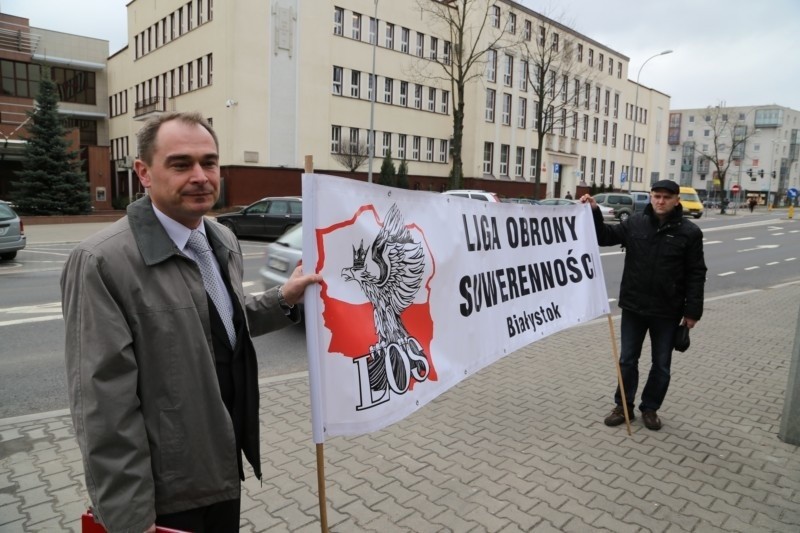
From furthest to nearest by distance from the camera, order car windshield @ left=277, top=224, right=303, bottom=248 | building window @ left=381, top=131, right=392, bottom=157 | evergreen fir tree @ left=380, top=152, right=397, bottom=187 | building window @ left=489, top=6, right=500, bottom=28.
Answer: building window @ left=489, top=6, right=500, bottom=28, building window @ left=381, top=131, right=392, bottom=157, evergreen fir tree @ left=380, top=152, right=397, bottom=187, car windshield @ left=277, top=224, right=303, bottom=248

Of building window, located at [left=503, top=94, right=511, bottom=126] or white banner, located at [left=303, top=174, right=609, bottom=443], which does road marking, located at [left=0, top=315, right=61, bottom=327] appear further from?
building window, located at [left=503, top=94, right=511, bottom=126]

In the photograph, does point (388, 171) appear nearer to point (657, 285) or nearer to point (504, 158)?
point (504, 158)

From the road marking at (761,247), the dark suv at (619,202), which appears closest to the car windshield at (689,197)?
the dark suv at (619,202)

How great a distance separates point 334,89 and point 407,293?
36.1 m

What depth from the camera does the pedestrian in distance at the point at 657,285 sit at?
14.9 feet

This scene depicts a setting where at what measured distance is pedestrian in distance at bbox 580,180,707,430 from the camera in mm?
4527

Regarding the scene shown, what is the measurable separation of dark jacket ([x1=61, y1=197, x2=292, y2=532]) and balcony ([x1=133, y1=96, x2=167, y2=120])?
40.5 m

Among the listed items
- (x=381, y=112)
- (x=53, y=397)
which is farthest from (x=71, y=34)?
(x=53, y=397)

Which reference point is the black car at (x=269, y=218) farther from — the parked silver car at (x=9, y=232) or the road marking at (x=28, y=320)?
the road marking at (x=28, y=320)

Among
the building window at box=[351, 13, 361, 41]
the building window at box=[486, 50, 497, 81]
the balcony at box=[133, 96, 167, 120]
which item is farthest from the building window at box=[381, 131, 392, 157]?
the balcony at box=[133, 96, 167, 120]

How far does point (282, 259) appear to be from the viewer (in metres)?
8.22

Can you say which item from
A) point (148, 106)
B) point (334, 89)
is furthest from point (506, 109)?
point (148, 106)

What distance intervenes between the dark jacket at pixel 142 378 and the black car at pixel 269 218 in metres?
18.6

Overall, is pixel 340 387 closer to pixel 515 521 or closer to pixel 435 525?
pixel 435 525
